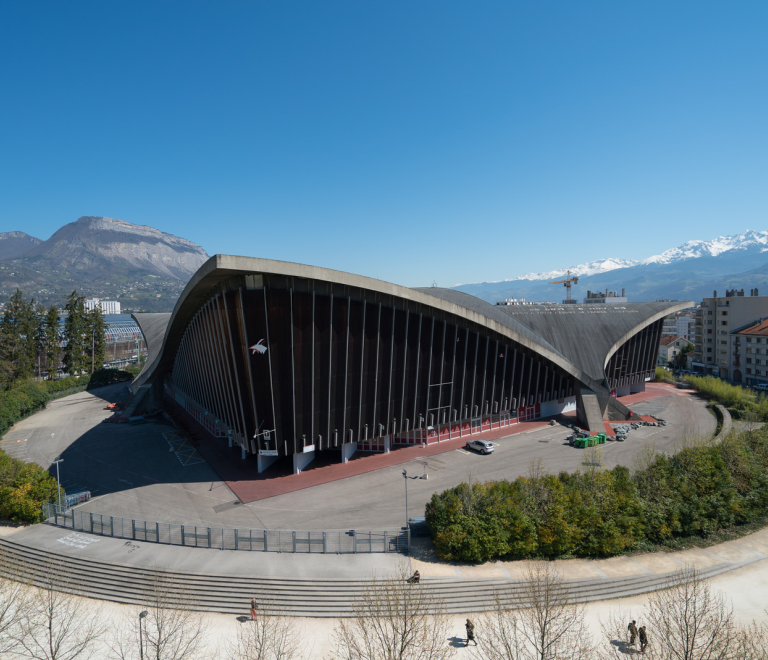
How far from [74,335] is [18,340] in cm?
892

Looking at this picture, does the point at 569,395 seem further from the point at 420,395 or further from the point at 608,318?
the point at 420,395

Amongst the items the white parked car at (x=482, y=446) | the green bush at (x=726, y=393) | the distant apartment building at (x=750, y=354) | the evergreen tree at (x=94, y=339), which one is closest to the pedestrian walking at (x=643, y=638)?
the white parked car at (x=482, y=446)

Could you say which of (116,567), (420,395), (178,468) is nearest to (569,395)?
(420,395)

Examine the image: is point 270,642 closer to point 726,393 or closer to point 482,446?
point 482,446

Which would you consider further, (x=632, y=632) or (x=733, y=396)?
(x=733, y=396)

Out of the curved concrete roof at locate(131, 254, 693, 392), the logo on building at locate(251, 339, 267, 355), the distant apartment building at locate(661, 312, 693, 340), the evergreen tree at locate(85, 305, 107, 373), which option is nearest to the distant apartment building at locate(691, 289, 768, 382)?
the curved concrete roof at locate(131, 254, 693, 392)

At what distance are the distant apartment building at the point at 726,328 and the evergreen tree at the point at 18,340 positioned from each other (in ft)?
405

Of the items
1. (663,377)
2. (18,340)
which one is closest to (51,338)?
(18,340)

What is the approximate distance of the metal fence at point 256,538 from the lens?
23.7m

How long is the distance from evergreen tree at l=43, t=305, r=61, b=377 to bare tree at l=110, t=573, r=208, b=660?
7372 cm

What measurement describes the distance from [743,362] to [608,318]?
36917 mm

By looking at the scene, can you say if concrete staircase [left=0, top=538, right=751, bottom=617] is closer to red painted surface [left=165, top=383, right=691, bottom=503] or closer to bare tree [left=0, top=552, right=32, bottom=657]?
bare tree [left=0, top=552, right=32, bottom=657]

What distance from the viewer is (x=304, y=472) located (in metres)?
35.2

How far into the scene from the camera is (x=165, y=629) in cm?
1825
